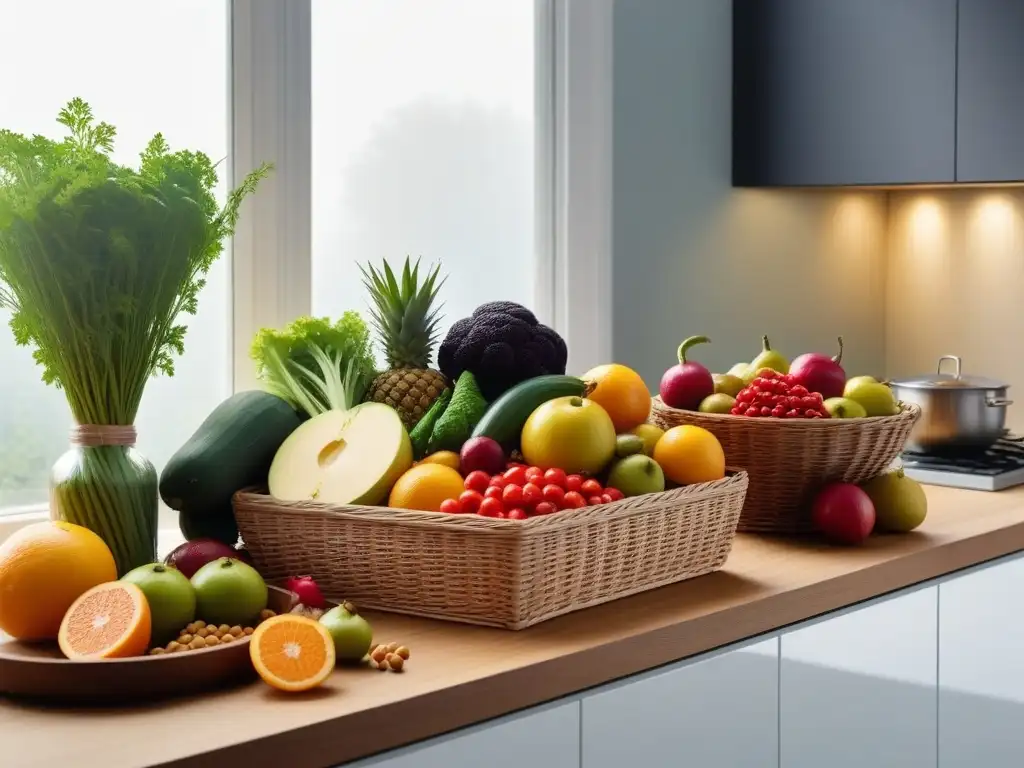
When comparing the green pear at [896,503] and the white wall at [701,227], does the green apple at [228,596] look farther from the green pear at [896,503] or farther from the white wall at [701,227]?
the white wall at [701,227]

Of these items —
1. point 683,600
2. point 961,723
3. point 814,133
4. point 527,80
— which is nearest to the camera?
point 683,600

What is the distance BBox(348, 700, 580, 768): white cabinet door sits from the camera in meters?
1.23

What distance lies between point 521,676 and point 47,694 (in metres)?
0.44

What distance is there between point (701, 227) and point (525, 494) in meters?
1.42

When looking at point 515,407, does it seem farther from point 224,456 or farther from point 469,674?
point 469,674

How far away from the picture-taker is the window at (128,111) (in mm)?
1851

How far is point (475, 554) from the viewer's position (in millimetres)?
1418

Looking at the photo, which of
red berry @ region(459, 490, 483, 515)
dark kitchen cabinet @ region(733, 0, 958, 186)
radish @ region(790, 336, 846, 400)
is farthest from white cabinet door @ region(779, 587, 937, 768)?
dark kitchen cabinet @ region(733, 0, 958, 186)

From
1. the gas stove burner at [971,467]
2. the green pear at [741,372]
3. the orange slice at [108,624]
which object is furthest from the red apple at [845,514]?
the orange slice at [108,624]

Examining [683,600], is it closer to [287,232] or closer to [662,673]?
[662,673]

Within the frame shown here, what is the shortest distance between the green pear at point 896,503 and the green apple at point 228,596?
0.96m

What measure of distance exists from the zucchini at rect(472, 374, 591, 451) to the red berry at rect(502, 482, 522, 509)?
8.4 inches

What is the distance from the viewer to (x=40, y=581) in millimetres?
1320

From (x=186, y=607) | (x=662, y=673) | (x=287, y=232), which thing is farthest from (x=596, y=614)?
(x=287, y=232)
